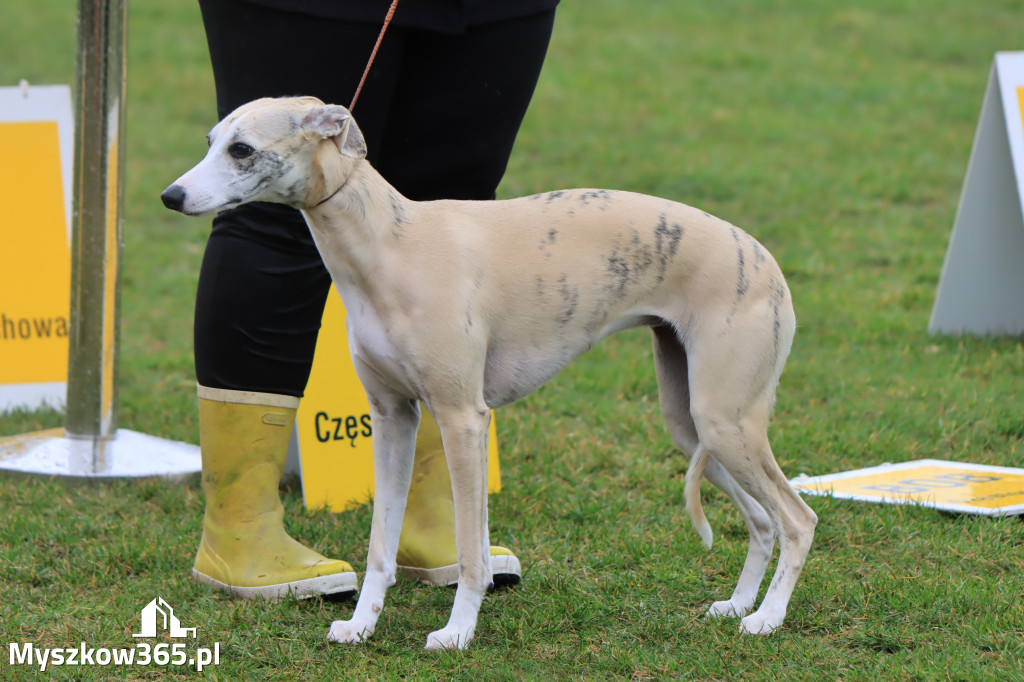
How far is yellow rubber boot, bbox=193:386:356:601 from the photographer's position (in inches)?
119

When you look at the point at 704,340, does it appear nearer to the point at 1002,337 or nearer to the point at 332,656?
the point at 332,656

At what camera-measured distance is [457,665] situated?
8.73 ft

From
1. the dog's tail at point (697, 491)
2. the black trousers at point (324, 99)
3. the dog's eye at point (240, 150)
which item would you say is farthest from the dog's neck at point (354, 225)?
the dog's tail at point (697, 491)

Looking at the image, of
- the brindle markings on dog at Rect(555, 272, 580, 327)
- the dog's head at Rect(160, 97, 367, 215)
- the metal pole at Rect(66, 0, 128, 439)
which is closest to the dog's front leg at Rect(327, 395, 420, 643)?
the brindle markings on dog at Rect(555, 272, 580, 327)

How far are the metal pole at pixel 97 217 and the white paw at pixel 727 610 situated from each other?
7.40 ft

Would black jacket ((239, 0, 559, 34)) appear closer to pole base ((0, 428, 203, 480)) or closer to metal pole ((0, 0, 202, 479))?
metal pole ((0, 0, 202, 479))

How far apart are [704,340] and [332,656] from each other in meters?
1.14

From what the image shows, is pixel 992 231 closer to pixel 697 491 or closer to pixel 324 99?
pixel 697 491

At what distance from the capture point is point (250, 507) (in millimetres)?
3072

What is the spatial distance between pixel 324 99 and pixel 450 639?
1329mm

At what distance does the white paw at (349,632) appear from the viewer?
2789 mm

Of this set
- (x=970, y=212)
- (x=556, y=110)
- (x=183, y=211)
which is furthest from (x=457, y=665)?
(x=556, y=110)

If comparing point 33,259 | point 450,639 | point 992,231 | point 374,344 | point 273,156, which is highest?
point 273,156

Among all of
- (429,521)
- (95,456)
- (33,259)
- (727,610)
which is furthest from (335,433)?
(33,259)
